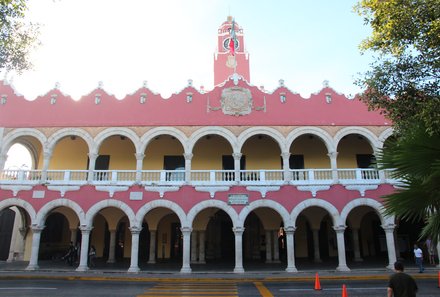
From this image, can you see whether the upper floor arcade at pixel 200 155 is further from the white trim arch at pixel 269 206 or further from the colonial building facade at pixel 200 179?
the white trim arch at pixel 269 206

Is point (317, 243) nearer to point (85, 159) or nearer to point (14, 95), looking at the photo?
point (85, 159)

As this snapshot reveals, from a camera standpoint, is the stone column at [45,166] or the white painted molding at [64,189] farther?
the stone column at [45,166]

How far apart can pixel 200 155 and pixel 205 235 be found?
459cm

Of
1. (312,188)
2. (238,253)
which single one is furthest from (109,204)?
(312,188)

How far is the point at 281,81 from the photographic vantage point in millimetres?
18266

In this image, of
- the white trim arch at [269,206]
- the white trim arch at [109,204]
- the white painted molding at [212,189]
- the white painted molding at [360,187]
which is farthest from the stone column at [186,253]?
the white painted molding at [360,187]

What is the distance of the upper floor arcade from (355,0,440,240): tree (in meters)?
7.42

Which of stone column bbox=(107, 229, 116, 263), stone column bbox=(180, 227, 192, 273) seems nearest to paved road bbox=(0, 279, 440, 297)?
stone column bbox=(180, 227, 192, 273)

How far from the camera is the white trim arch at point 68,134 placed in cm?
1720

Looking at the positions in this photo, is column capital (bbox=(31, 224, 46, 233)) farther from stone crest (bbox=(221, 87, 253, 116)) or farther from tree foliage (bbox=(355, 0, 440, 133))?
tree foliage (bbox=(355, 0, 440, 133))

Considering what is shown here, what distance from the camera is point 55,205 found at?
54.2 feet

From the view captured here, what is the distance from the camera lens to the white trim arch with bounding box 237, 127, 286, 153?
16.9 metres

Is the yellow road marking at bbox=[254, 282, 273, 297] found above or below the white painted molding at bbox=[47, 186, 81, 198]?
below

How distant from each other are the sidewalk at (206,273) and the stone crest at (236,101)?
7.61m
